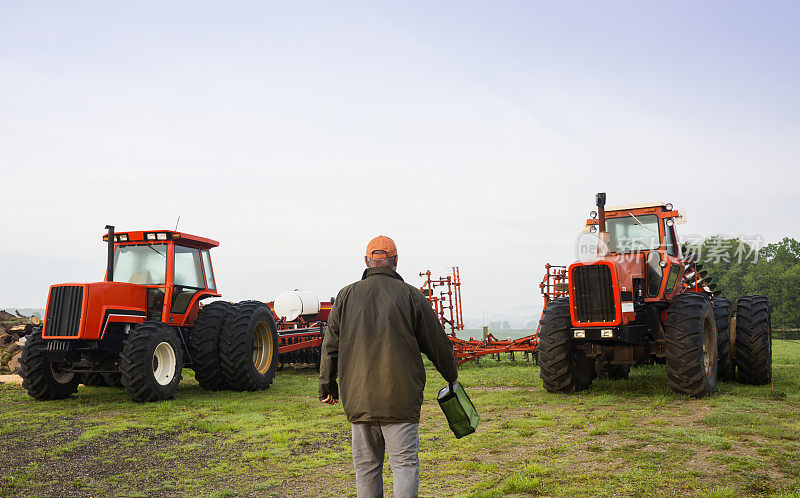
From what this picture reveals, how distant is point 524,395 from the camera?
10.4 meters

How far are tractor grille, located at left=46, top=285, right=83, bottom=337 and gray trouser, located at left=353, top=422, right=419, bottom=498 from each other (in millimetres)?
7398

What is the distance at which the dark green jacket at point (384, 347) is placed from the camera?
3938 mm

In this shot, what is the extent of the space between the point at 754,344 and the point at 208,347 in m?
9.15

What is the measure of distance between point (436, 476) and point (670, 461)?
6.98 ft

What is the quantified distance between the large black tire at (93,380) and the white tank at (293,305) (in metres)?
4.96

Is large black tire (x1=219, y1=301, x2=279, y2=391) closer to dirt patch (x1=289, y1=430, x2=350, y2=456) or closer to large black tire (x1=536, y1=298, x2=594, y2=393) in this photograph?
dirt patch (x1=289, y1=430, x2=350, y2=456)

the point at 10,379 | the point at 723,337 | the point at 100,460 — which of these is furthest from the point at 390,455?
the point at 10,379

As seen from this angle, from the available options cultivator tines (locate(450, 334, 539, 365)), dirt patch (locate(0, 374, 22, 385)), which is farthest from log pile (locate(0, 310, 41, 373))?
cultivator tines (locate(450, 334, 539, 365))

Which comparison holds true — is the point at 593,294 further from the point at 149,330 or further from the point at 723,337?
the point at 149,330

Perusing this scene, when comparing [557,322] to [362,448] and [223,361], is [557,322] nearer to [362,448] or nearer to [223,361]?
[223,361]

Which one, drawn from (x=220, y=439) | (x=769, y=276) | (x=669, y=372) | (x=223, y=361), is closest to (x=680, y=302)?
(x=669, y=372)

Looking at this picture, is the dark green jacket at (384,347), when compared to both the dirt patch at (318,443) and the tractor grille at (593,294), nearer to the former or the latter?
the dirt patch at (318,443)

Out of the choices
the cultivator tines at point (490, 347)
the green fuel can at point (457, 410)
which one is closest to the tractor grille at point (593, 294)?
the cultivator tines at point (490, 347)

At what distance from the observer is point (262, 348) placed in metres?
12.9
